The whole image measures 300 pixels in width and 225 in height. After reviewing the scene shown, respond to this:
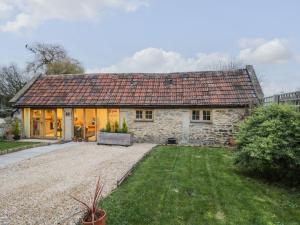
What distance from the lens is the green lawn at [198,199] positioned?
563cm

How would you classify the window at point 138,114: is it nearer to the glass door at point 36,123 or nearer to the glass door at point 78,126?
the glass door at point 78,126

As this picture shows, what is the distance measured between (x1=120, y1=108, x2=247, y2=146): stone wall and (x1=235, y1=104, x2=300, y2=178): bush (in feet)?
22.2

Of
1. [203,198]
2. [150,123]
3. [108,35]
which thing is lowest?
[203,198]

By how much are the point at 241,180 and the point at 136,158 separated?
4688 mm

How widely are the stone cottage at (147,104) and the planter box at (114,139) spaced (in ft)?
4.11

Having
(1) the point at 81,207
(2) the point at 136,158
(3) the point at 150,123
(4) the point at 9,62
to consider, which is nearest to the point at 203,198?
(1) the point at 81,207

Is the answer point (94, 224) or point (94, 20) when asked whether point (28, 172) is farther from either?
point (94, 20)

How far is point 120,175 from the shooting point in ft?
28.9

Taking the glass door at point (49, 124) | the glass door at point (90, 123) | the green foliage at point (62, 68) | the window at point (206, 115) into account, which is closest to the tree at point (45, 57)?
the green foliage at point (62, 68)

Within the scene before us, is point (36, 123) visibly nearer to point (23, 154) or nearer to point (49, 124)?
point (49, 124)

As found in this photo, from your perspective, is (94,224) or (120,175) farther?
(120,175)

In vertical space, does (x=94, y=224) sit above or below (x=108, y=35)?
below

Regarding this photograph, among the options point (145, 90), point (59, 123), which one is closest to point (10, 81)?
point (59, 123)

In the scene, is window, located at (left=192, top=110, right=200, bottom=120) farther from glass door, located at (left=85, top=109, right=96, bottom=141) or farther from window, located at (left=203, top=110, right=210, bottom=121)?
glass door, located at (left=85, top=109, right=96, bottom=141)
